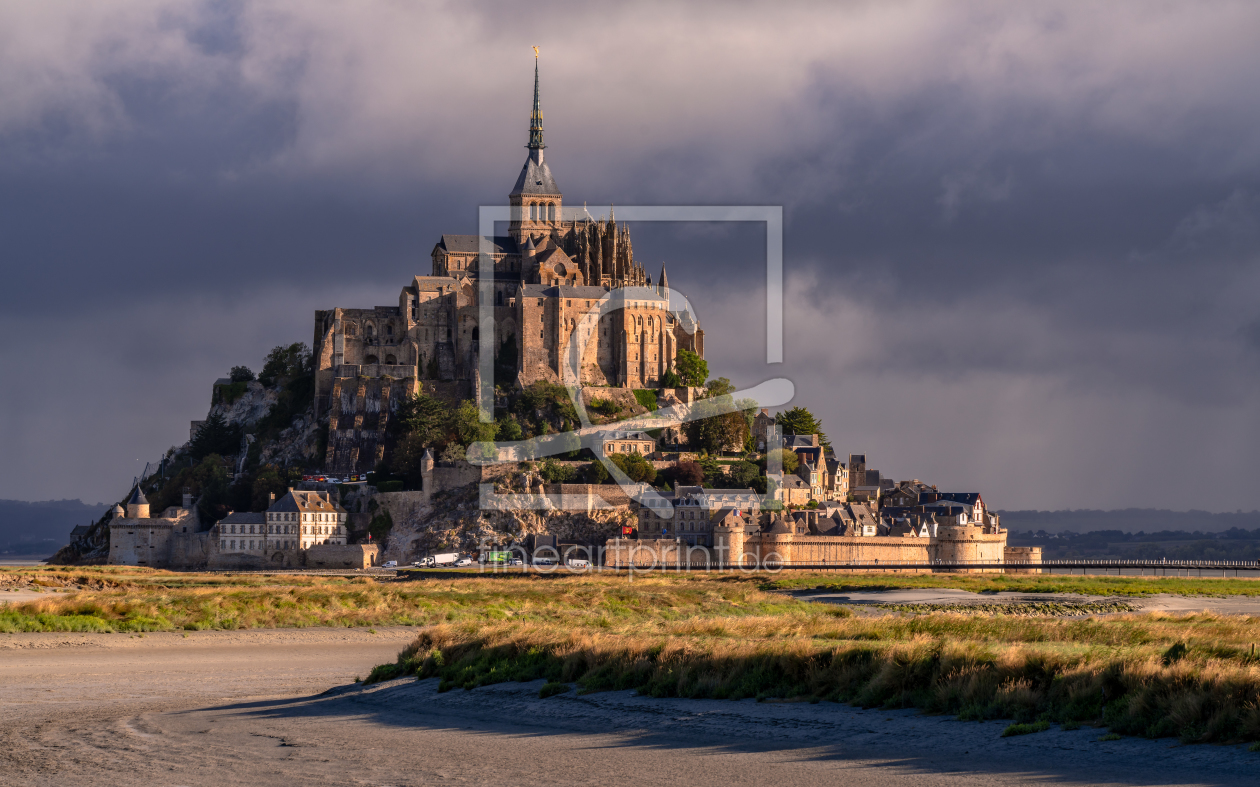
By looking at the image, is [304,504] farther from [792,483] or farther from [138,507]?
[792,483]

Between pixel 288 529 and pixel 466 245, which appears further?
pixel 466 245

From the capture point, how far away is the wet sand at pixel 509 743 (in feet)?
49.9

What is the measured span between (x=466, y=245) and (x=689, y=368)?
72.9 feet

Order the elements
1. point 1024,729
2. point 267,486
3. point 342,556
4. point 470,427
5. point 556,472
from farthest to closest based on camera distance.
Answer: point 267,486, point 470,427, point 556,472, point 342,556, point 1024,729

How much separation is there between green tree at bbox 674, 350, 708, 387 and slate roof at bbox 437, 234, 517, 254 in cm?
1764

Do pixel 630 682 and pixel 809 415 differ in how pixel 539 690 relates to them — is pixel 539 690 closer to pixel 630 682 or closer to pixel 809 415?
pixel 630 682

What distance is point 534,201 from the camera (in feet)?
402

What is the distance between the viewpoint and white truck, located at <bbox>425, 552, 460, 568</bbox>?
89.4m

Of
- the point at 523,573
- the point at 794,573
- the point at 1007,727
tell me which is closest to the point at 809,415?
the point at 794,573

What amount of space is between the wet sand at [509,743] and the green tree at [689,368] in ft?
278

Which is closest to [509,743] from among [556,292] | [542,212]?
[556,292]

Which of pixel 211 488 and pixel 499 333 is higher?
pixel 499 333

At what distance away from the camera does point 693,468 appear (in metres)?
99.4

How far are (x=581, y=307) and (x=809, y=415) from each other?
22.6 metres
